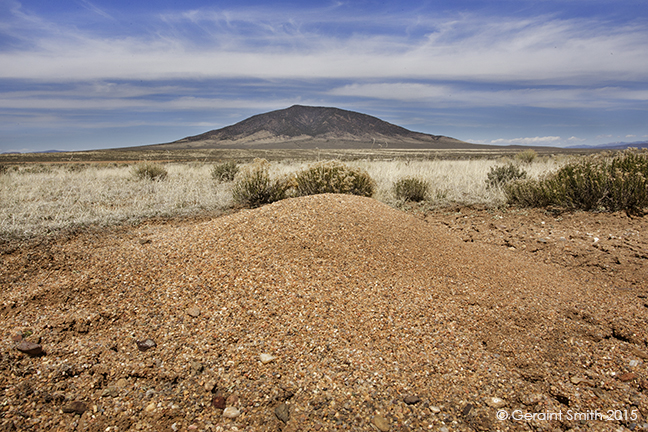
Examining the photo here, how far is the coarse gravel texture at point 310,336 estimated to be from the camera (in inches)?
72.9

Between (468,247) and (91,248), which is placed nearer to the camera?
(91,248)

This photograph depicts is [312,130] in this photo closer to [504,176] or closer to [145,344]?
[504,176]

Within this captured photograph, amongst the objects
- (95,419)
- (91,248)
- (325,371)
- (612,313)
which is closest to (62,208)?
(91,248)

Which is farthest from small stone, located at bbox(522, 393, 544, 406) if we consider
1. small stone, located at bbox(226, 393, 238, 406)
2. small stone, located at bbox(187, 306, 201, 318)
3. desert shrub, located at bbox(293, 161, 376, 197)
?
desert shrub, located at bbox(293, 161, 376, 197)

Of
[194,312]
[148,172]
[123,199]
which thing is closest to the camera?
[194,312]

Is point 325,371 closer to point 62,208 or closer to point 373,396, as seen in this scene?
point 373,396

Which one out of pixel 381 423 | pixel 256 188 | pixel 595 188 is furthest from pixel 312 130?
pixel 381 423

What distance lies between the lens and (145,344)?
231 cm

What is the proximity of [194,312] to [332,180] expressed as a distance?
4.89 m

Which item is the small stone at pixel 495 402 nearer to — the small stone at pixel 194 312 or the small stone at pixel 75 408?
the small stone at pixel 194 312

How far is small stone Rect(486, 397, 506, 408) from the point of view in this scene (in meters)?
1.92

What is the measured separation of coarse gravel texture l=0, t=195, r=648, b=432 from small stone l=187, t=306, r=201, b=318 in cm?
3

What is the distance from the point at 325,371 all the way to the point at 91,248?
323 centimetres

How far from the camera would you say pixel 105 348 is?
226 centimetres
